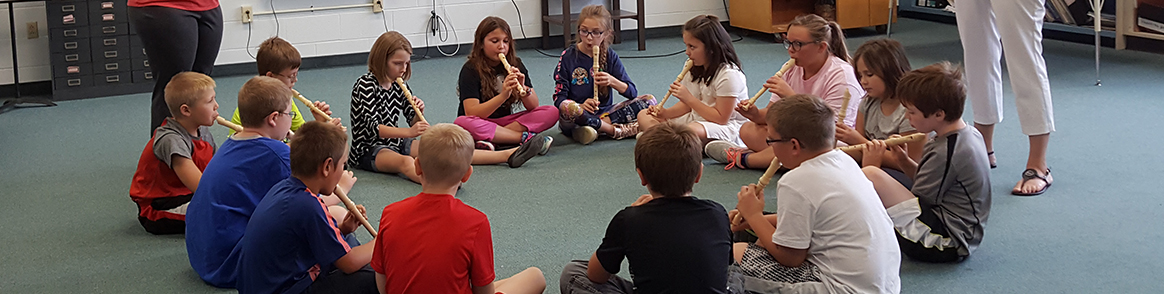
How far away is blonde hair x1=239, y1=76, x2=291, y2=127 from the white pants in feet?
7.36

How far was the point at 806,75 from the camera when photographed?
11.2 feet

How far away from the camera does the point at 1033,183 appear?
3.09 metres

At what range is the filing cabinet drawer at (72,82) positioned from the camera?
5.43 meters

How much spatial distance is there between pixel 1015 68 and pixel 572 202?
1.51 meters

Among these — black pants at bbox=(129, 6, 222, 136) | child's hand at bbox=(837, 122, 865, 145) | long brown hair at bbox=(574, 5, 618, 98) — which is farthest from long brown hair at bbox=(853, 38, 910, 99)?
black pants at bbox=(129, 6, 222, 136)

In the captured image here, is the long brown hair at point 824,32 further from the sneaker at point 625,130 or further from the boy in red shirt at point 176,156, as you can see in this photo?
the boy in red shirt at point 176,156

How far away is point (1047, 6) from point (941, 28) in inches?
44.3

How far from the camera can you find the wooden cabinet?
22.9 feet

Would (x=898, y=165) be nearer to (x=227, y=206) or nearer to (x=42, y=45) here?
(x=227, y=206)

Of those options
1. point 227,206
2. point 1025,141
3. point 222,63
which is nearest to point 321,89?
point 222,63

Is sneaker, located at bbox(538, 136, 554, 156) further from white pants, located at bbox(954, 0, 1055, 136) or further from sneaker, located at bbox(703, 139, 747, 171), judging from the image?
white pants, located at bbox(954, 0, 1055, 136)

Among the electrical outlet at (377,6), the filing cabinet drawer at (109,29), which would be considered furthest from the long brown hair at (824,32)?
the filing cabinet drawer at (109,29)

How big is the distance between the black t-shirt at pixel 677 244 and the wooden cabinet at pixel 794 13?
5165 mm

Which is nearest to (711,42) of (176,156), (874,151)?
(874,151)
